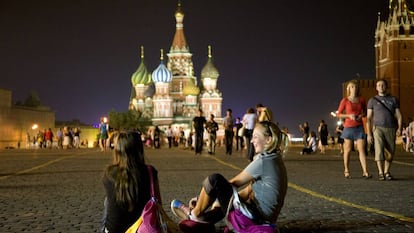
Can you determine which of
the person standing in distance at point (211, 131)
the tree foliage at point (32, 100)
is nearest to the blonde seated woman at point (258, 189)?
the person standing in distance at point (211, 131)

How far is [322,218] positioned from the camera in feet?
24.8

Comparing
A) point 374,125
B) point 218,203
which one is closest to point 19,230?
point 218,203

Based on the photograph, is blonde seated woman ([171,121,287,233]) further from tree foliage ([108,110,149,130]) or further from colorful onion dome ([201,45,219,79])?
colorful onion dome ([201,45,219,79])

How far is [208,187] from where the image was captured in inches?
250

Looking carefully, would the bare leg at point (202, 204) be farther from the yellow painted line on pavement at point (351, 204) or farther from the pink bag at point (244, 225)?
the yellow painted line on pavement at point (351, 204)

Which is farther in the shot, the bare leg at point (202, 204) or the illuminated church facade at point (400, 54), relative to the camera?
the illuminated church facade at point (400, 54)

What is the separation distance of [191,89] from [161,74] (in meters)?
5.55

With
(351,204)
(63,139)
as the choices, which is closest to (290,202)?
(351,204)

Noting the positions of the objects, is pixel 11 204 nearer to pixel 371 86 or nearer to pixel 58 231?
pixel 58 231

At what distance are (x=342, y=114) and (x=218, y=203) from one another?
7.24m

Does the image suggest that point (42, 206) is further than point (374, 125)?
No

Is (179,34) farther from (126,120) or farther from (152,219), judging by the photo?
(152,219)

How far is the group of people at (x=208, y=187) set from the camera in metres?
5.78

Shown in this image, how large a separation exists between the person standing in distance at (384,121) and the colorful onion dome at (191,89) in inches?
4298
